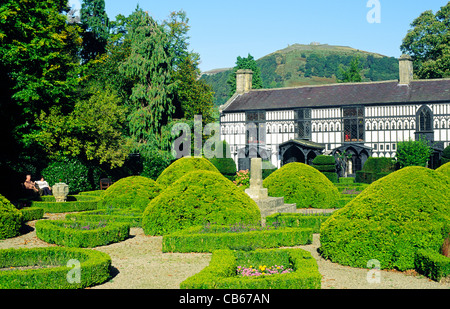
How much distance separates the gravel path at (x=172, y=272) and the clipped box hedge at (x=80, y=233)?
330 millimetres

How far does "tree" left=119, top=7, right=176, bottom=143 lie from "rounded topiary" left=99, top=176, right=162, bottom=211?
58.7 feet

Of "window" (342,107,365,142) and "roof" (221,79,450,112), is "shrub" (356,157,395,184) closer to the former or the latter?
"window" (342,107,365,142)

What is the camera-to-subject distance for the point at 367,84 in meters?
47.1

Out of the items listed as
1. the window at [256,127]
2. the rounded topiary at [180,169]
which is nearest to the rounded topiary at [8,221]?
the rounded topiary at [180,169]

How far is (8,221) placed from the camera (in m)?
15.0

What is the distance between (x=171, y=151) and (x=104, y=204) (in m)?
17.9

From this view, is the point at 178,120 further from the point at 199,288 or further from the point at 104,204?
the point at 199,288

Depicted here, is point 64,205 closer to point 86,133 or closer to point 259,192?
point 259,192

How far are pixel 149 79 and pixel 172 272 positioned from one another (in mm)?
29681

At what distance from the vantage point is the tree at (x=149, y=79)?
37.4m

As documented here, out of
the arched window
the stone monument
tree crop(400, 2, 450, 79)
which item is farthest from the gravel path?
tree crop(400, 2, 450, 79)

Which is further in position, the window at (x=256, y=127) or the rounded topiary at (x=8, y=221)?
the window at (x=256, y=127)

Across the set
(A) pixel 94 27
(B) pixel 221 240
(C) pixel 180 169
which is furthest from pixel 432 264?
(A) pixel 94 27

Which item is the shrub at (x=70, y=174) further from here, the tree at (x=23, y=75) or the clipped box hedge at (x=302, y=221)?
the clipped box hedge at (x=302, y=221)
